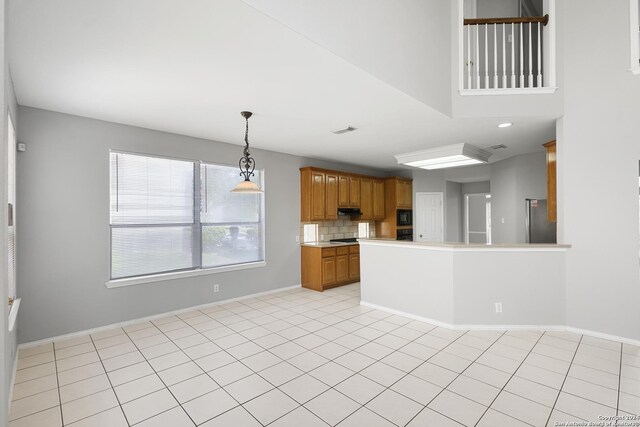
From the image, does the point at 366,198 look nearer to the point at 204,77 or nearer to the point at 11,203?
the point at 204,77

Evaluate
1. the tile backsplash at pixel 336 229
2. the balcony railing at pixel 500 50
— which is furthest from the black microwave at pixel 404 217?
the balcony railing at pixel 500 50

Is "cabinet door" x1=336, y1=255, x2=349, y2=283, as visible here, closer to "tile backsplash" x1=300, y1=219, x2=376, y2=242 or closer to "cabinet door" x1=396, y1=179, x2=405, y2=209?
"tile backsplash" x1=300, y1=219, x2=376, y2=242

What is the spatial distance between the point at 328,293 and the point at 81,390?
3764mm

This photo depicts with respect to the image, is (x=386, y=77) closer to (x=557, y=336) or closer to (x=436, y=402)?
(x=436, y=402)

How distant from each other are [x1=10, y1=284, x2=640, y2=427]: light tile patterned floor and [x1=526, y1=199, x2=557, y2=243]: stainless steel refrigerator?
80.2 inches

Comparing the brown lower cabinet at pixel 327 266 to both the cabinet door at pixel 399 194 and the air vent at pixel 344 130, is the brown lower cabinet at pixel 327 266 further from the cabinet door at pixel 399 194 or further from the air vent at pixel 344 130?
the air vent at pixel 344 130

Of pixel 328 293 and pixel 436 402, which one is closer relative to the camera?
pixel 436 402

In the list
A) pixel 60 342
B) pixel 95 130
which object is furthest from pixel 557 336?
pixel 95 130

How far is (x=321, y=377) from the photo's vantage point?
A: 2689 millimetres

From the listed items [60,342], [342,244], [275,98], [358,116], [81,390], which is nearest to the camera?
[81,390]

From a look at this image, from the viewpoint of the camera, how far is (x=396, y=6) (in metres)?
2.96

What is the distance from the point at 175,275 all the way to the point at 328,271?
2695 mm

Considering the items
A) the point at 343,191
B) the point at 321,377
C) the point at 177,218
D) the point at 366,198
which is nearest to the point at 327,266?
the point at 343,191

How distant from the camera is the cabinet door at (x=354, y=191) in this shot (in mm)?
6859
